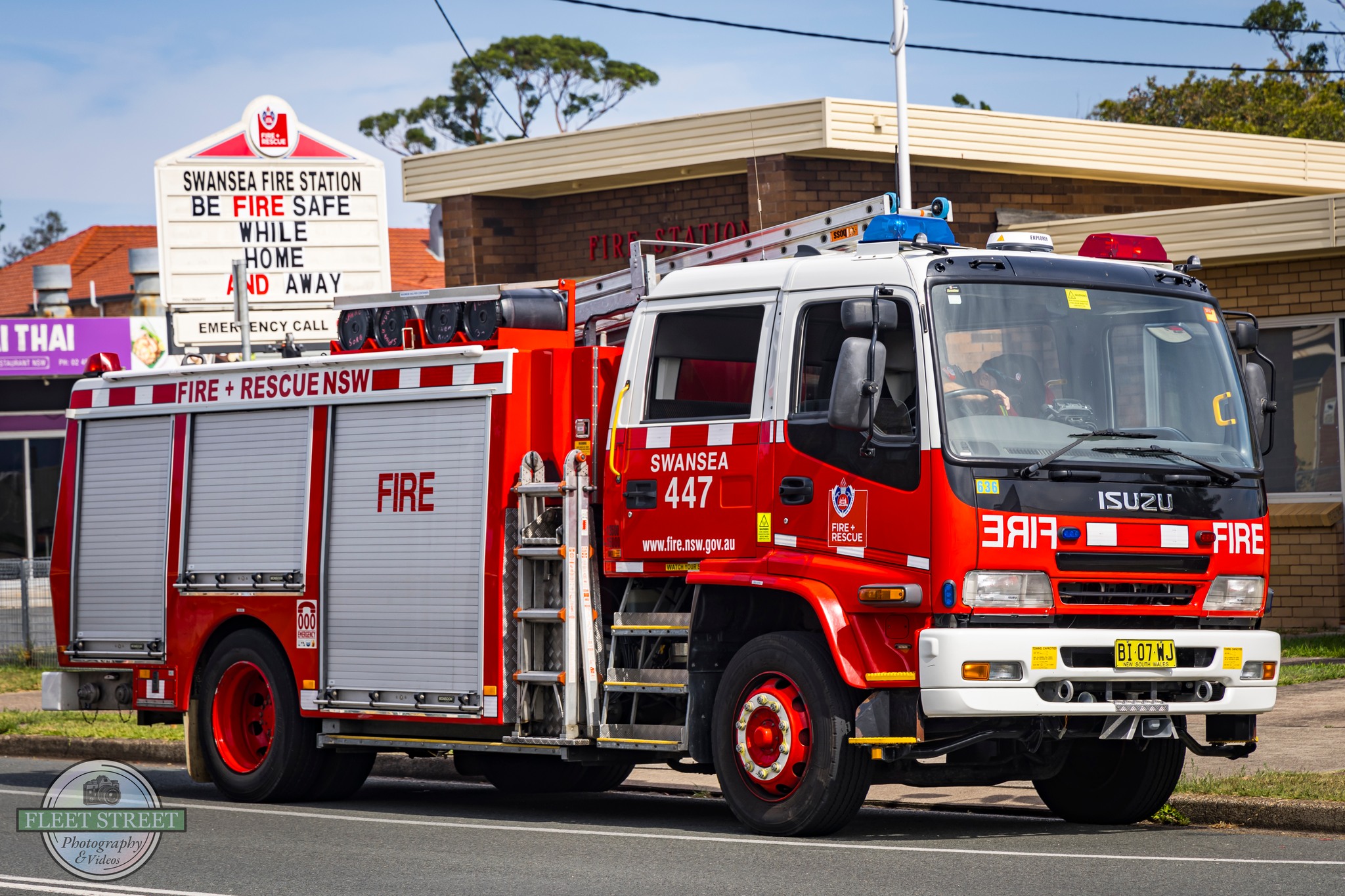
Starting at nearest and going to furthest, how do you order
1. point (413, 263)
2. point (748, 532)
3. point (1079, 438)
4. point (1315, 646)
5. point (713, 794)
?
point (1079, 438)
point (748, 532)
point (713, 794)
point (1315, 646)
point (413, 263)

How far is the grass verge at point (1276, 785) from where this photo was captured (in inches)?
385

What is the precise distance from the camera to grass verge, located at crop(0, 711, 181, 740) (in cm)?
1634

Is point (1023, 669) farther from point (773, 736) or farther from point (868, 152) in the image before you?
point (868, 152)

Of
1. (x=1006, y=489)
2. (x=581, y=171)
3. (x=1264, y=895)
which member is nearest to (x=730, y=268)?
(x=1006, y=489)

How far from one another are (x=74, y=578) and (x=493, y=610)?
4140mm

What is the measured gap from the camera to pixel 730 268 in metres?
10.1

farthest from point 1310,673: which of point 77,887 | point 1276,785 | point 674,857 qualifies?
point 77,887

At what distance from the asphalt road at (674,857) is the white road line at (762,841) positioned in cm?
2

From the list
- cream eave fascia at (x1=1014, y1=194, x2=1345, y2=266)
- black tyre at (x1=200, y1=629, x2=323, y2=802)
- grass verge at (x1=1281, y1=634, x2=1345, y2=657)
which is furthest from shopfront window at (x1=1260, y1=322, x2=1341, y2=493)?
black tyre at (x1=200, y1=629, x2=323, y2=802)

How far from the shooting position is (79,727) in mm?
16984

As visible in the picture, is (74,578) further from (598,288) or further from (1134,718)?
(1134,718)

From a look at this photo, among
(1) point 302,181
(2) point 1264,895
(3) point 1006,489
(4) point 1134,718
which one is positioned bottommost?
(2) point 1264,895

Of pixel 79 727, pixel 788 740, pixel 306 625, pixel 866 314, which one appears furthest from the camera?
pixel 79 727

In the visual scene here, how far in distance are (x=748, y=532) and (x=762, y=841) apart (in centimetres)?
159
